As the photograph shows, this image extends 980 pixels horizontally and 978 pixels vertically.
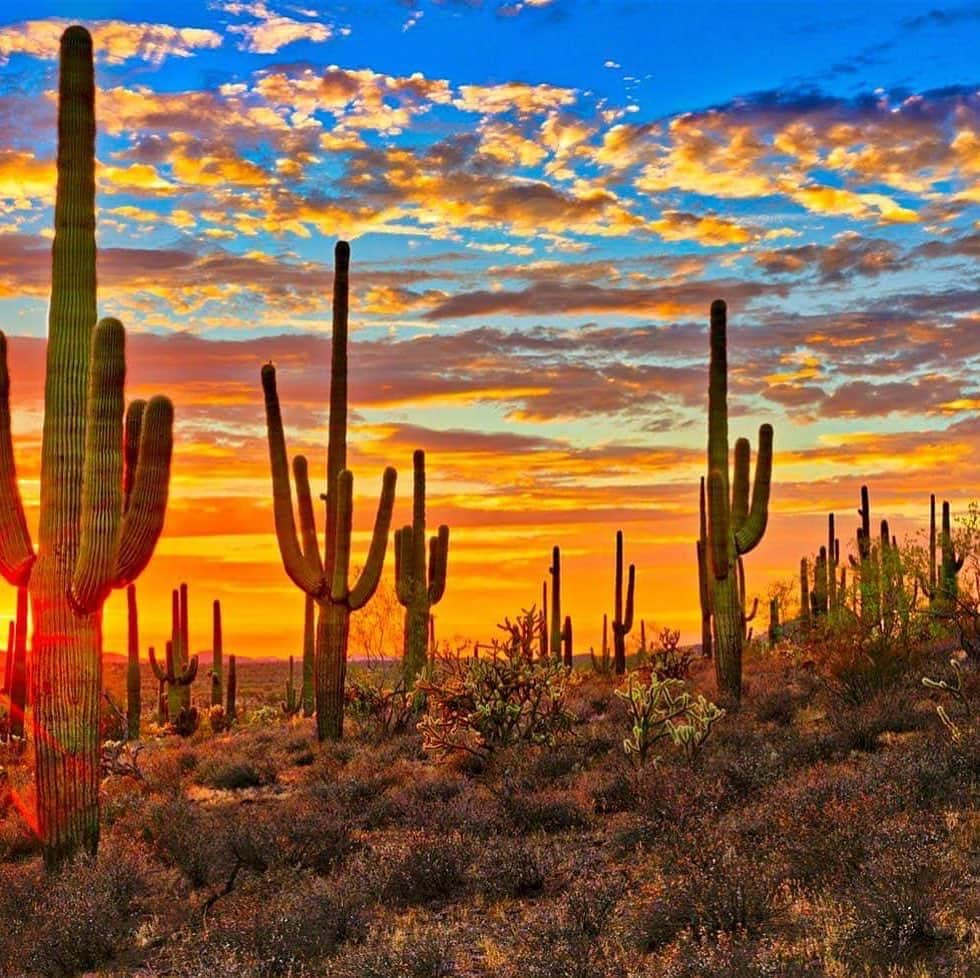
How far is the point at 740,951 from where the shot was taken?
8586mm

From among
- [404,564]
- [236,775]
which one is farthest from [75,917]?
[404,564]

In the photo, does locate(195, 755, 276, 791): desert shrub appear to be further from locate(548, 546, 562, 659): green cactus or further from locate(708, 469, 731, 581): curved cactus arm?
A: locate(548, 546, 562, 659): green cactus

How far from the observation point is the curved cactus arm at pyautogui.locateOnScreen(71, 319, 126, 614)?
1291 centimetres

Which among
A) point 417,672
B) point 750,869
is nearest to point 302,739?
point 417,672

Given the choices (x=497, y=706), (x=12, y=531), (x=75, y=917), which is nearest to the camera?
(x=75, y=917)

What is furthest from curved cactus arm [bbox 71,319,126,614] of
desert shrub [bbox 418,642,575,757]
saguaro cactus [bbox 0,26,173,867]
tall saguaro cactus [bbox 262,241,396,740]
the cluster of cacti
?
the cluster of cacti

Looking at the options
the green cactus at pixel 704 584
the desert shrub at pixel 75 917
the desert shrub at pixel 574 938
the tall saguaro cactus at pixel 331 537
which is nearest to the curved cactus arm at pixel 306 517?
the tall saguaro cactus at pixel 331 537

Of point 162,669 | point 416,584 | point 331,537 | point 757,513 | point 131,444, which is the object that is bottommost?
point 162,669

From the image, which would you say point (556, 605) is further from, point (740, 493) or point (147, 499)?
point (147, 499)

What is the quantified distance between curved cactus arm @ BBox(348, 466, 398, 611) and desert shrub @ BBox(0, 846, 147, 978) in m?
9.77

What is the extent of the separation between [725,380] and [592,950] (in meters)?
15.7

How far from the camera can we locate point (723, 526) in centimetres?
2306

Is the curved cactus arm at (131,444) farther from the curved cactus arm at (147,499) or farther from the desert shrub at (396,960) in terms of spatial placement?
the desert shrub at (396,960)

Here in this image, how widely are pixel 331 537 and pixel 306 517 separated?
2.17 ft
